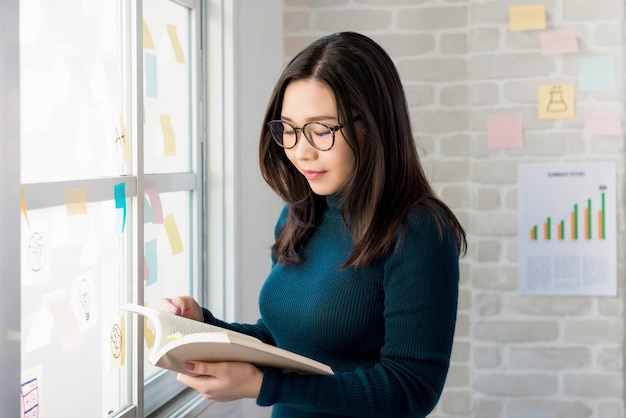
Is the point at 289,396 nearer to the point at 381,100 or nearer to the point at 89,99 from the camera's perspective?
the point at 381,100

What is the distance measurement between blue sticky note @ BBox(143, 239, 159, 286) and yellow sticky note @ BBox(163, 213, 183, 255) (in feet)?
0.38

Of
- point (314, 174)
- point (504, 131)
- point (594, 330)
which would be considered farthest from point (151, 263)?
point (594, 330)

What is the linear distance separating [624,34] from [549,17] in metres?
0.28

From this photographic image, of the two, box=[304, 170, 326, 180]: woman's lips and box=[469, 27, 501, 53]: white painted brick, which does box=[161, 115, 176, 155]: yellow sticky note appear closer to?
box=[304, 170, 326, 180]: woman's lips

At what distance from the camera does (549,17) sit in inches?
117

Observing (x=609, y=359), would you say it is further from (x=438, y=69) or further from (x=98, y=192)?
(x=98, y=192)

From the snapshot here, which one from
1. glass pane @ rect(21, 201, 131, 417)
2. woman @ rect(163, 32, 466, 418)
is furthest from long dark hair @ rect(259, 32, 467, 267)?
glass pane @ rect(21, 201, 131, 417)

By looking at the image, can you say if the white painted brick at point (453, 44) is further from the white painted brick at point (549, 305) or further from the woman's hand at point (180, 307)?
the woman's hand at point (180, 307)

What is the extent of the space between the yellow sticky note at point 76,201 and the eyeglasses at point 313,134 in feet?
1.63

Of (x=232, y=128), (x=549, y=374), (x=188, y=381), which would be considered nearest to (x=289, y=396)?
(x=188, y=381)

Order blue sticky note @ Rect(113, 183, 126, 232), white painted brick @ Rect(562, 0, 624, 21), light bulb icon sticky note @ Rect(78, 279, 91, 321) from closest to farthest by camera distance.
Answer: light bulb icon sticky note @ Rect(78, 279, 91, 321)
blue sticky note @ Rect(113, 183, 126, 232)
white painted brick @ Rect(562, 0, 624, 21)

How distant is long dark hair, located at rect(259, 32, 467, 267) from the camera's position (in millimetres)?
1507

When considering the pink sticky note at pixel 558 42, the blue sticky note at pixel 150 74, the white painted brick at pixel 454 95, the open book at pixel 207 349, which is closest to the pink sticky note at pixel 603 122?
the pink sticky note at pixel 558 42

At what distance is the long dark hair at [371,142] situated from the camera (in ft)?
4.94
